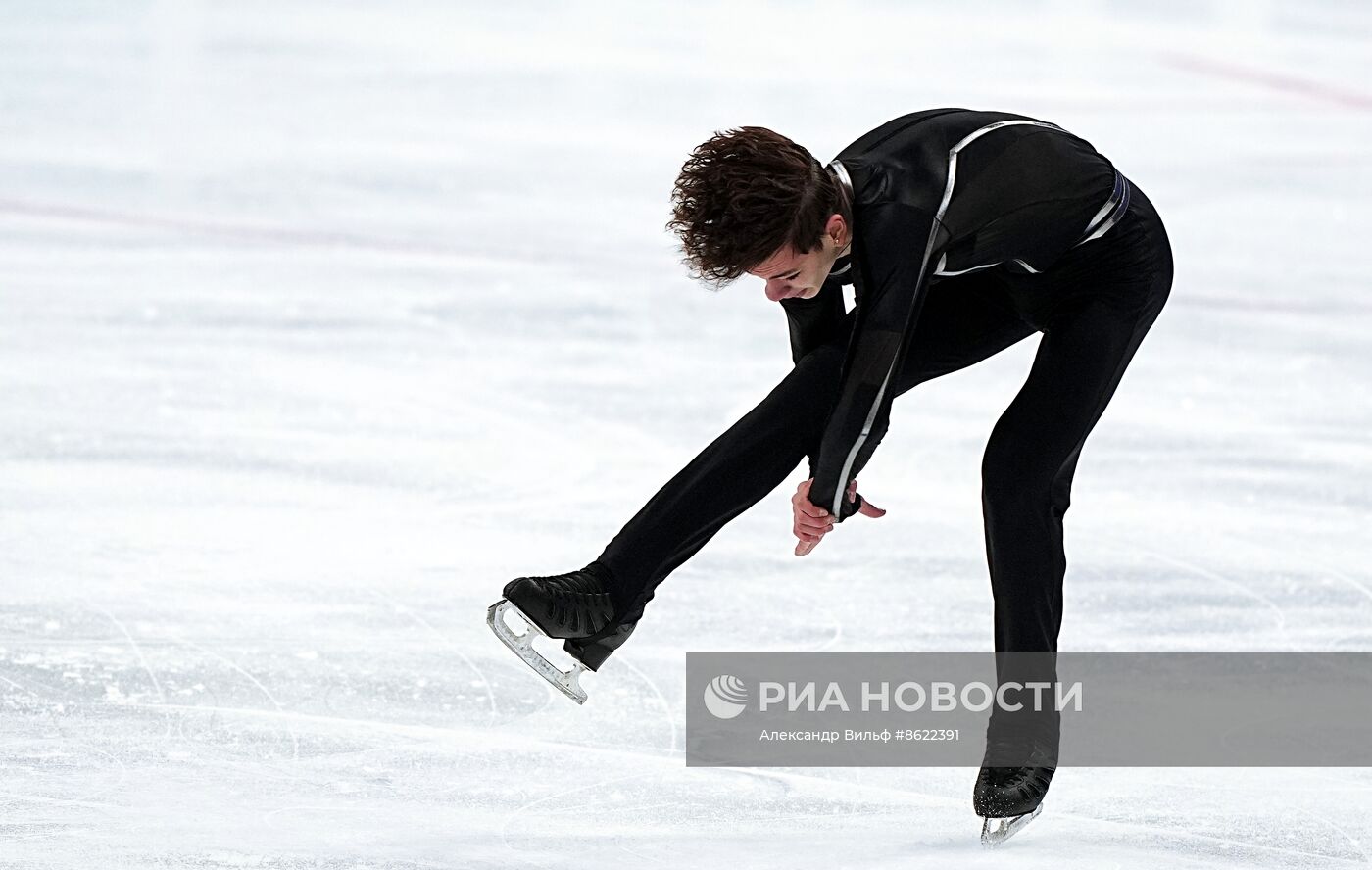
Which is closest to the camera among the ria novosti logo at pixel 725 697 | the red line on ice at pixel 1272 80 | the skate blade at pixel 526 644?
the skate blade at pixel 526 644

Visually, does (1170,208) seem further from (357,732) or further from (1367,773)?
(357,732)

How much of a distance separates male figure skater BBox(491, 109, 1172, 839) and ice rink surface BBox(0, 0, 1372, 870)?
0.38 m

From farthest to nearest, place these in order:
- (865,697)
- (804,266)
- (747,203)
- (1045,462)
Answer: (865,697) → (1045,462) → (804,266) → (747,203)

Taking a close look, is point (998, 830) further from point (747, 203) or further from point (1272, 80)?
point (1272, 80)

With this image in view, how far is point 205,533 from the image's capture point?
452cm

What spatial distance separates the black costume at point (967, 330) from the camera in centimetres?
281

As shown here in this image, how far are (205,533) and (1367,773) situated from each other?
106 inches

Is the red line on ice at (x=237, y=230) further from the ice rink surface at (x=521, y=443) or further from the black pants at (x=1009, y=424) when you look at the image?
the black pants at (x=1009, y=424)

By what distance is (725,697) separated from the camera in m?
3.66

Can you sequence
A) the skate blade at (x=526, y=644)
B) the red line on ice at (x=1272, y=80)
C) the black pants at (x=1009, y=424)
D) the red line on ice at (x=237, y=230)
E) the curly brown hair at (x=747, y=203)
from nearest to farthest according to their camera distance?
1. the curly brown hair at (x=747, y=203)
2. the skate blade at (x=526, y=644)
3. the black pants at (x=1009, y=424)
4. the red line on ice at (x=237, y=230)
5. the red line on ice at (x=1272, y=80)

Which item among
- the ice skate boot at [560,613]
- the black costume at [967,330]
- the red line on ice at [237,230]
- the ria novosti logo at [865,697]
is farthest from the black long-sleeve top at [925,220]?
the red line on ice at [237,230]

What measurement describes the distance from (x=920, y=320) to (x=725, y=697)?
3.05ft

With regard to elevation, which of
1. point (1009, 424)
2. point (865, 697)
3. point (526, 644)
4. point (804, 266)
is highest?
point (804, 266)

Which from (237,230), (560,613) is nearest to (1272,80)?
(237,230)
